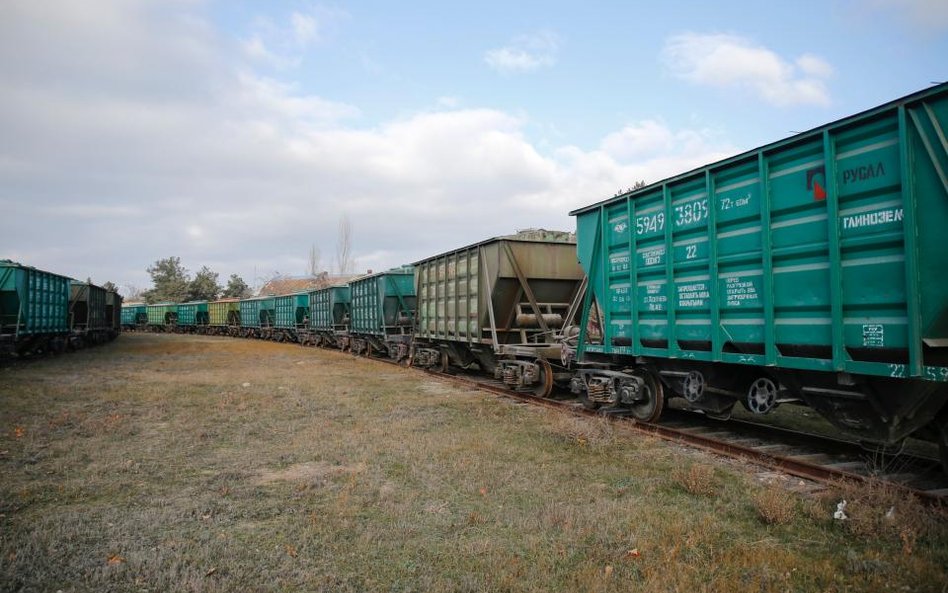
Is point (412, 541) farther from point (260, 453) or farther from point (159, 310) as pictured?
point (159, 310)

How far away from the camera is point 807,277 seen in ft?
19.0

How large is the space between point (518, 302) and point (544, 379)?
6.42ft

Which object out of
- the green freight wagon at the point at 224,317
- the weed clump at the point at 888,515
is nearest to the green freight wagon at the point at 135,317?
the green freight wagon at the point at 224,317

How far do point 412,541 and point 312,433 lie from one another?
4203 millimetres

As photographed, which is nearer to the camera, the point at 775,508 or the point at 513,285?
the point at 775,508

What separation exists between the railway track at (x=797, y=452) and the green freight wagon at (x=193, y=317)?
5103cm

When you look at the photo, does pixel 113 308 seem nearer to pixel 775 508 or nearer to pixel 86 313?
pixel 86 313

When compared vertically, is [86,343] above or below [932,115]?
below

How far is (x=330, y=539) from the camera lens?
4.41 meters

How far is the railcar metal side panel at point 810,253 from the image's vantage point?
15.7 feet

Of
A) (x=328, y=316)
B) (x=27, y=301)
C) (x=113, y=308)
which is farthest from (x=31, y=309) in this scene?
(x=113, y=308)

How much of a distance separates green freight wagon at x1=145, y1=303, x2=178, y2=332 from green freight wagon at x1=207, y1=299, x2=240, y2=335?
846 cm

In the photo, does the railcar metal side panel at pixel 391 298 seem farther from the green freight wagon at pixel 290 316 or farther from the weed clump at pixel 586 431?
the green freight wagon at pixel 290 316

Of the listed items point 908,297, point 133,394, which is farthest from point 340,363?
point 908,297
